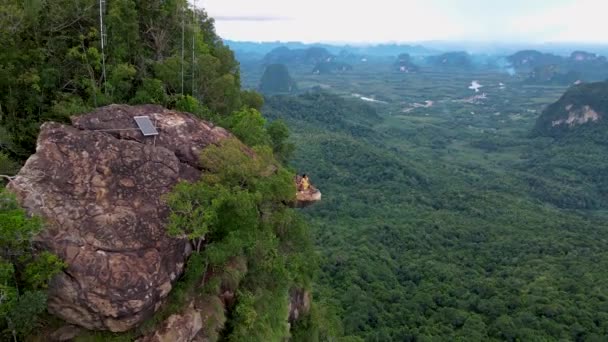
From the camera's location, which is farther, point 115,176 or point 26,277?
point 115,176

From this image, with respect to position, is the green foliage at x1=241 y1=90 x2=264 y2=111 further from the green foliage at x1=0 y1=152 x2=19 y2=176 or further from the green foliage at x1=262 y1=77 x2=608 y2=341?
the green foliage at x1=0 y1=152 x2=19 y2=176

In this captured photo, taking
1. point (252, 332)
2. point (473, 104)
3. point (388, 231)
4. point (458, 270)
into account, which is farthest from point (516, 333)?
point (473, 104)

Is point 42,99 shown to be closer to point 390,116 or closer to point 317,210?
point 317,210

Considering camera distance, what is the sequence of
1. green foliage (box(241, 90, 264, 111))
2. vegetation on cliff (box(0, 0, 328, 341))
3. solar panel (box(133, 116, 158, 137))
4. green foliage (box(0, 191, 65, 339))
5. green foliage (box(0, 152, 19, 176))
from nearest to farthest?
green foliage (box(0, 191, 65, 339)) < vegetation on cliff (box(0, 0, 328, 341)) < green foliage (box(0, 152, 19, 176)) < solar panel (box(133, 116, 158, 137)) < green foliage (box(241, 90, 264, 111))

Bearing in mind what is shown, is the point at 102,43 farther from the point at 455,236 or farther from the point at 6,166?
the point at 455,236

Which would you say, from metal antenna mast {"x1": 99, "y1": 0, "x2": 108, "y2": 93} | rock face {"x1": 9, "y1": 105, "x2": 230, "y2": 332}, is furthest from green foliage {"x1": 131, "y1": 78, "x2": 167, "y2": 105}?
rock face {"x1": 9, "y1": 105, "x2": 230, "y2": 332}
